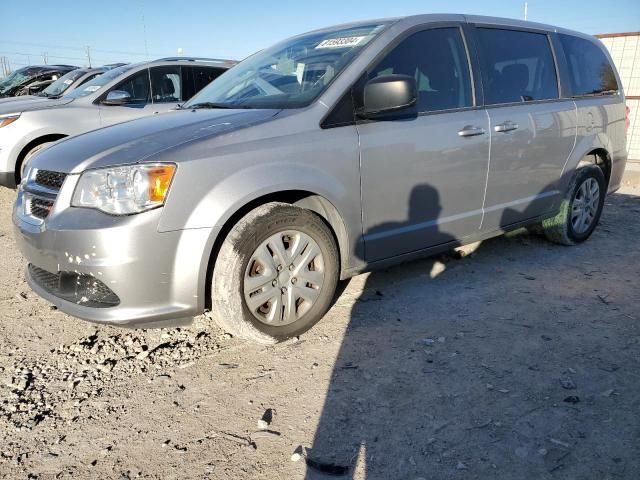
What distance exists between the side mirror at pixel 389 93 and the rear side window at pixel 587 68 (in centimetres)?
222

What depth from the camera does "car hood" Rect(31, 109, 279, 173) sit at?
2.46 m

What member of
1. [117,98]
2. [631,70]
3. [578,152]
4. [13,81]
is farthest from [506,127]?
[13,81]

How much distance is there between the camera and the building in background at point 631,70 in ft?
32.6

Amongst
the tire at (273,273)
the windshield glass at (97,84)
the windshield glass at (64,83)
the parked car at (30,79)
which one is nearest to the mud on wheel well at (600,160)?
the tire at (273,273)

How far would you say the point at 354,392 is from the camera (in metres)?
2.40

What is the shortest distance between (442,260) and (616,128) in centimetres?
223

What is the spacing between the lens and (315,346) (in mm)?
2852

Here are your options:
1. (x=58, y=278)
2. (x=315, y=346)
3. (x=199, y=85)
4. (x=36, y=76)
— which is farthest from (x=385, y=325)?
(x=36, y=76)

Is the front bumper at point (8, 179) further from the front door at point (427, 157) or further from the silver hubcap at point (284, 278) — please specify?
the front door at point (427, 157)

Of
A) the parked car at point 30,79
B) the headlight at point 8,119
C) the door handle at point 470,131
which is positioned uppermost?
the parked car at point 30,79

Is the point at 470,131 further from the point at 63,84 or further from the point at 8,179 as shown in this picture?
the point at 63,84

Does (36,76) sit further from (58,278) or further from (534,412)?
(534,412)

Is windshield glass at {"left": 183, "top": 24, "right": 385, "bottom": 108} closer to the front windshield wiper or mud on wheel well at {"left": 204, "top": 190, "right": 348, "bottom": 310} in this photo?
the front windshield wiper

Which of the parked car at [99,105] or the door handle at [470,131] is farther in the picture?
the parked car at [99,105]
